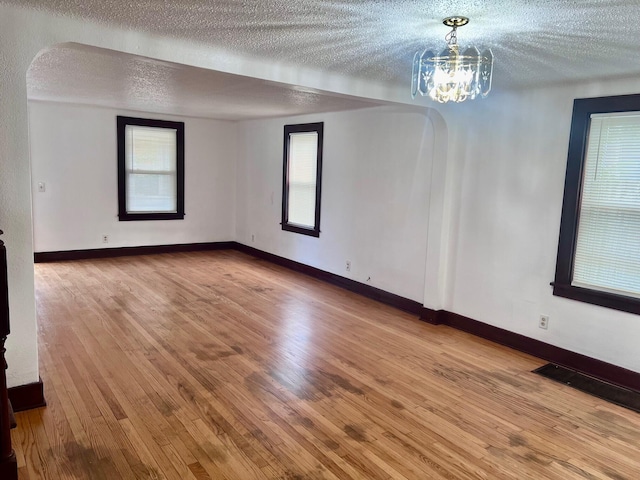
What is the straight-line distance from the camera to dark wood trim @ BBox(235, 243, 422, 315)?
5.02 meters

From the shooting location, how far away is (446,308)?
15.3 feet

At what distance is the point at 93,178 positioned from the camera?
6859 mm

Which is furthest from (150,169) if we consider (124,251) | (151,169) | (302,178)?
(302,178)

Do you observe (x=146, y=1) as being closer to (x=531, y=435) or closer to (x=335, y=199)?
(x=531, y=435)

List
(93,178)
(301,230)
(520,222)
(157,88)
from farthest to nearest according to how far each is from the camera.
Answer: (93,178)
(301,230)
(157,88)
(520,222)

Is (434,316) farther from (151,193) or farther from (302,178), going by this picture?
(151,193)

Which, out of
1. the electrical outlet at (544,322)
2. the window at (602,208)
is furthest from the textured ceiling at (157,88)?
the electrical outlet at (544,322)

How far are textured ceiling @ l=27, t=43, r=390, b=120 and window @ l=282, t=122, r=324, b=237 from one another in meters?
0.36

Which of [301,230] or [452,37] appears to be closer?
[452,37]

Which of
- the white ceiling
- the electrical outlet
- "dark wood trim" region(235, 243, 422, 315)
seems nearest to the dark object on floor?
the electrical outlet

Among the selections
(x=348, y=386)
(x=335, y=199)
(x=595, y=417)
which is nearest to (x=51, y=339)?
(x=348, y=386)

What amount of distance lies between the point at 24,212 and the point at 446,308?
143 inches

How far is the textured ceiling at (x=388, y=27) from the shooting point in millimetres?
2133

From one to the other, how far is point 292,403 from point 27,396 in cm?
156
